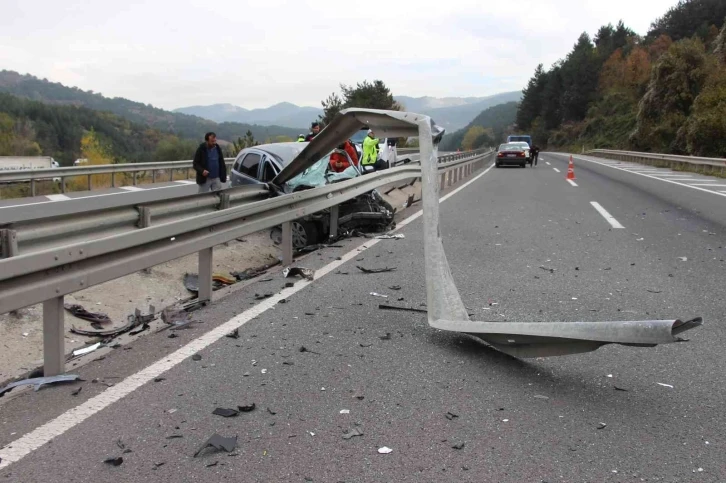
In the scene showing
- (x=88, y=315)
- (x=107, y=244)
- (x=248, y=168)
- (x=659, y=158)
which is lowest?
(x=88, y=315)

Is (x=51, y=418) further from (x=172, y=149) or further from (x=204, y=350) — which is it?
(x=172, y=149)

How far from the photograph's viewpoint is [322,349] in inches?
184

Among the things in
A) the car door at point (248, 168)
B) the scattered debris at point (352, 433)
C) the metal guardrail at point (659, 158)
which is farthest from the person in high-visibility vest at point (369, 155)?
the metal guardrail at point (659, 158)

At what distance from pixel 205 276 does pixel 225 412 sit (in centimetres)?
274

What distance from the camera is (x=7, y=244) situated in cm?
401

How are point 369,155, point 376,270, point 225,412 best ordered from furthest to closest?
1. point 369,155
2. point 376,270
3. point 225,412

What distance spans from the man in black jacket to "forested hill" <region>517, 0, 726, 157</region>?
3324 centimetres

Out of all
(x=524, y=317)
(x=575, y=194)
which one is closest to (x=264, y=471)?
(x=524, y=317)

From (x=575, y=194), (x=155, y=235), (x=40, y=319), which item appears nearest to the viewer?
(x=155, y=235)

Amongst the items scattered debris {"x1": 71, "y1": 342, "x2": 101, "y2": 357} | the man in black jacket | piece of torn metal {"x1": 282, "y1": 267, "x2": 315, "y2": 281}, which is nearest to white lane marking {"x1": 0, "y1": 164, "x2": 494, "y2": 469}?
piece of torn metal {"x1": 282, "y1": 267, "x2": 315, "y2": 281}

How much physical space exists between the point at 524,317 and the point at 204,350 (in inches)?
106

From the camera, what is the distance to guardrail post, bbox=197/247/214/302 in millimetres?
6090

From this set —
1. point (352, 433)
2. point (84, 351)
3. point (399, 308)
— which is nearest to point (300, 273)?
point (399, 308)

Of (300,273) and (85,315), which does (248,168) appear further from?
(85,315)
